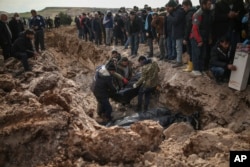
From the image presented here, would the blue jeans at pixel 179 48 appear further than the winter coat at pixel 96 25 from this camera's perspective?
No

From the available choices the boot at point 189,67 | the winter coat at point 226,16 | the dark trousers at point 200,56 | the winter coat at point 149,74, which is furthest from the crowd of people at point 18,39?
the winter coat at point 226,16

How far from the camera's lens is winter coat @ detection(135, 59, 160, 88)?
899 centimetres

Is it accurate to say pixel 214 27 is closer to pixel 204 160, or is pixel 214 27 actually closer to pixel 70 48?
pixel 204 160

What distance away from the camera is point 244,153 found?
163 inches

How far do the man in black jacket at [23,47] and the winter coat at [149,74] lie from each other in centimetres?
420

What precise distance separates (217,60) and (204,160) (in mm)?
3993

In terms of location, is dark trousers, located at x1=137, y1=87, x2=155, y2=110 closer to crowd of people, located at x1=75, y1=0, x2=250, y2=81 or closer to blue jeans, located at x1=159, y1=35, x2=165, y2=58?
crowd of people, located at x1=75, y1=0, x2=250, y2=81

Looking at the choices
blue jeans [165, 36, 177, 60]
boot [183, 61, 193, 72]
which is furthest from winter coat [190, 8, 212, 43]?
blue jeans [165, 36, 177, 60]

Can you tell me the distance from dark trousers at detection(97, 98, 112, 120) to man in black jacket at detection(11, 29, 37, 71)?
333cm

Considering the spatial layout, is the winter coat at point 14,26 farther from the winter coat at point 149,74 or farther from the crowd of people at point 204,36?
the winter coat at point 149,74

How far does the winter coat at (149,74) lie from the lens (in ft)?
29.5

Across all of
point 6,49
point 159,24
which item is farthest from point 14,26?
point 159,24

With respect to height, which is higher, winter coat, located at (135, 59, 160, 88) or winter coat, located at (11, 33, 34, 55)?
winter coat, located at (11, 33, 34, 55)

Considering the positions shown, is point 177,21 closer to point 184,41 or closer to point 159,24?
point 184,41
